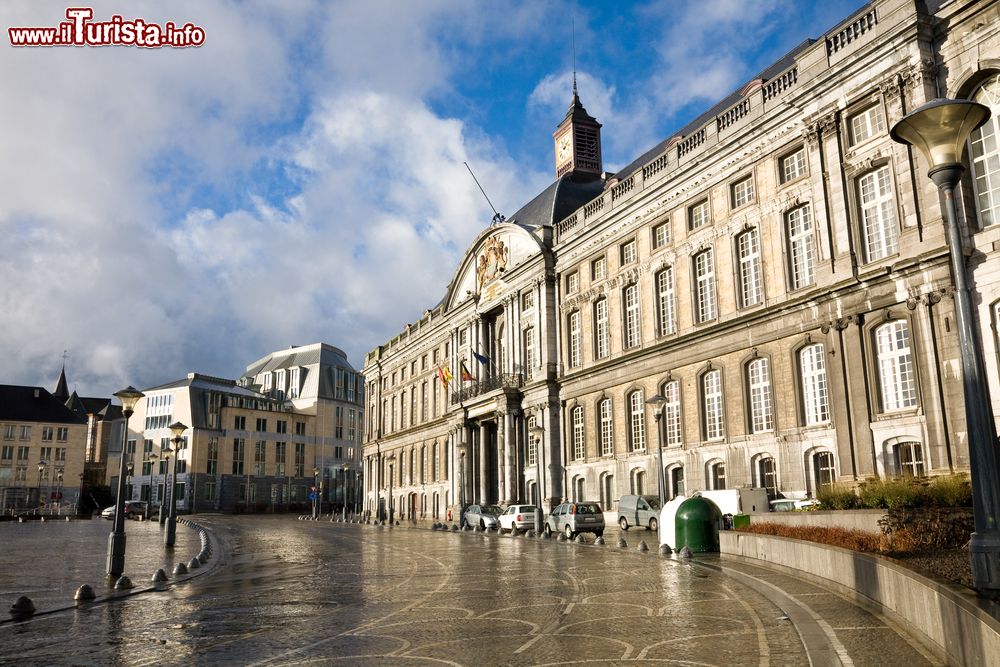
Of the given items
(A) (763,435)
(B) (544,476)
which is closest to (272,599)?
(A) (763,435)

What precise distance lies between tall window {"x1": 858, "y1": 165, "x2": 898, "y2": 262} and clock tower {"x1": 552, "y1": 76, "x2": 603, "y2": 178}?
32079 mm

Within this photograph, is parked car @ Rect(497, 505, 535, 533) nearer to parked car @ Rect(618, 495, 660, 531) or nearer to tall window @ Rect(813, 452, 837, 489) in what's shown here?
parked car @ Rect(618, 495, 660, 531)

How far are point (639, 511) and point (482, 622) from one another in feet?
93.0

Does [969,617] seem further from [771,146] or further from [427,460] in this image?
[427,460]

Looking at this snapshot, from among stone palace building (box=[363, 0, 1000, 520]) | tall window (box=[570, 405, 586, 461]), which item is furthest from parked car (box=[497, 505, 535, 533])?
tall window (box=[570, 405, 586, 461])

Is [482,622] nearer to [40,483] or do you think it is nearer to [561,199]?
[561,199]

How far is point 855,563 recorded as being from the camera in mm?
13172

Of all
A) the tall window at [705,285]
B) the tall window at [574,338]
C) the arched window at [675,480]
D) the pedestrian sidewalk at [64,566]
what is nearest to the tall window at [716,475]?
the arched window at [675,480]

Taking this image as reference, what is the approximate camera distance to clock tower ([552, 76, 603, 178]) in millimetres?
62000

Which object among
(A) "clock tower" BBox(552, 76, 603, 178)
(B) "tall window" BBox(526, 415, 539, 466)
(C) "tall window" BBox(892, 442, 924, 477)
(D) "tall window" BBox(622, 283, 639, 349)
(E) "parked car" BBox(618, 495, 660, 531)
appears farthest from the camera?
(A) "clock tower" BBox(552, 76, 603, 178)

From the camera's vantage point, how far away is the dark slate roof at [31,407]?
387 ft

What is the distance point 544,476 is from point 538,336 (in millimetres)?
8853

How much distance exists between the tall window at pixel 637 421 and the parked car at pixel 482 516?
9.35 meters

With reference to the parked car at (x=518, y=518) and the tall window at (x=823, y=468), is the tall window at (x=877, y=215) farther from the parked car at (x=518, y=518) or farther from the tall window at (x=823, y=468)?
the parked car at (x=518, y=518)
